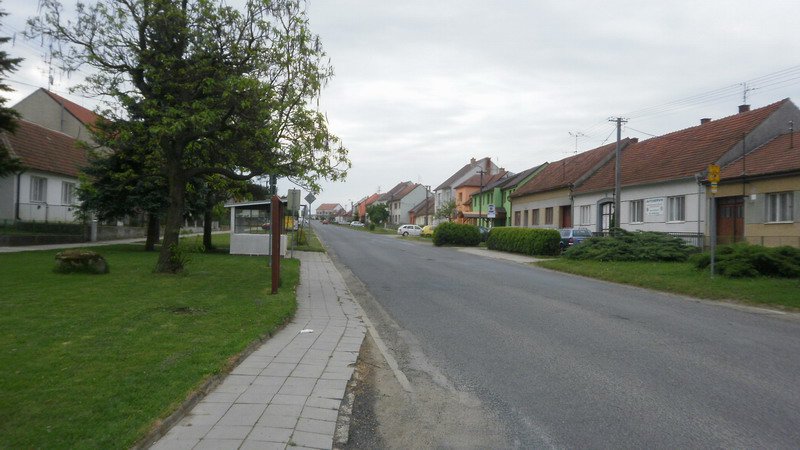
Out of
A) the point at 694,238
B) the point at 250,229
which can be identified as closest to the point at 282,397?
the point at 250,229

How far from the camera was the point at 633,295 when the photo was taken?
46.7 ft

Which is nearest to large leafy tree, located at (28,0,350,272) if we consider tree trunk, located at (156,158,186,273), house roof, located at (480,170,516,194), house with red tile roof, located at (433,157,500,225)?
tree trunk, located at (156,158,186,273)

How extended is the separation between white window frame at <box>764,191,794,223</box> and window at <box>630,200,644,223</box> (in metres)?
8.09

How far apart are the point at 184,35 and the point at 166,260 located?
5694 mm

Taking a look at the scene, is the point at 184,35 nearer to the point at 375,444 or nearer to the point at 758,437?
the point at 375,444

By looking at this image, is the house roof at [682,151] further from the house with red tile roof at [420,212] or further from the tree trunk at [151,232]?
the house with red tile roof at [420,212]

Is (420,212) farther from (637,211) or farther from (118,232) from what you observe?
(118,232)

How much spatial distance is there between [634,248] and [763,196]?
5627 millimetres

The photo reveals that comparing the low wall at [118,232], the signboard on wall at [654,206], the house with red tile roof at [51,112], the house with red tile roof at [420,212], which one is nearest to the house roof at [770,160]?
the signboard on wall at [654,206]

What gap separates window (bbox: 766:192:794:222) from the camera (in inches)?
844

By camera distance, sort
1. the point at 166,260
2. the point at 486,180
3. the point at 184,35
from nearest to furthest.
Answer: the point at 184,35 < the point at 166,260 < the point at 486,180

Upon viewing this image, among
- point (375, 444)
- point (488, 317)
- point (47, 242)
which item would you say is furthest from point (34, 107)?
point (375, 444)

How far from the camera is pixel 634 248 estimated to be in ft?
72.5

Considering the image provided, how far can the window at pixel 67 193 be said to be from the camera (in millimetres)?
30203
